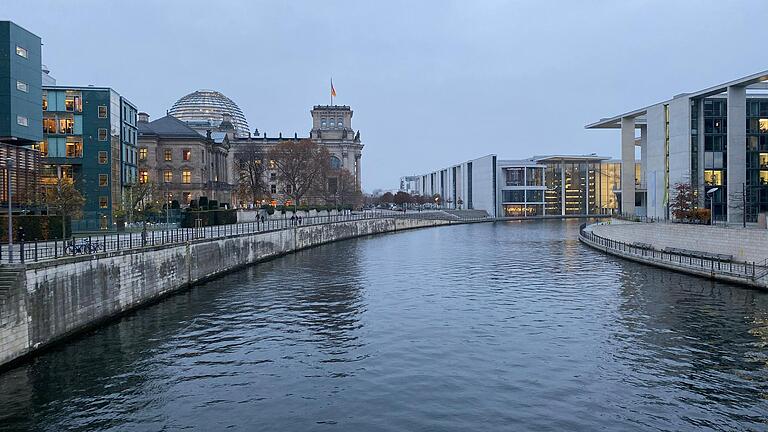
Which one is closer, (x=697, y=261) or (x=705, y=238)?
(x=697, y=261)

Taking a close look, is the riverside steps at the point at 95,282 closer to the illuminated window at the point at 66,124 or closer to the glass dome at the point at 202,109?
the illuminated window at the point at 66,124

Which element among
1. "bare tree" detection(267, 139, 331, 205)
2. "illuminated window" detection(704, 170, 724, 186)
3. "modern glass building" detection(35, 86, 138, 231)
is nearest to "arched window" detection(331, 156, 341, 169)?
"bare tree" detection(267, 139, 331, 205)

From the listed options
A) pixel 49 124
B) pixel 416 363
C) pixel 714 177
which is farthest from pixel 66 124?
pixel 714 177

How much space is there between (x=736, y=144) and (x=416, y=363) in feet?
191

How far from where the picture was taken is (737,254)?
4781 cm

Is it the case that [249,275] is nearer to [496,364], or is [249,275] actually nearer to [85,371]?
[85,371]

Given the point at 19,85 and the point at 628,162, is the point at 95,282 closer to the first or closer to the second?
the point at 19,85

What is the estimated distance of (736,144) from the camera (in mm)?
65688

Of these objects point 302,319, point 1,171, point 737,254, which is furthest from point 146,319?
point 737,254

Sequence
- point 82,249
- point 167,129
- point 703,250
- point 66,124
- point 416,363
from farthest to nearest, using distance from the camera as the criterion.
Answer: point 167,129
point 66,124
point 703,250
point 82,249
point 416,363

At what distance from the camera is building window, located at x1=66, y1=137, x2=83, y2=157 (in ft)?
241

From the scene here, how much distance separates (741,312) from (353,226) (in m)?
75.8

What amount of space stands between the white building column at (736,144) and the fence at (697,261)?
13556mm

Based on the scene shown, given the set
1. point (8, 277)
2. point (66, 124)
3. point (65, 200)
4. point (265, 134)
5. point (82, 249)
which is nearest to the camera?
point (8, 277)
